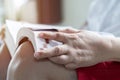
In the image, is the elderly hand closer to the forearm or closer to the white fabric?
the forearm

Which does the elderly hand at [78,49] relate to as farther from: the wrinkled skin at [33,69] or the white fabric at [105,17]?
the white fabric at [105,17]

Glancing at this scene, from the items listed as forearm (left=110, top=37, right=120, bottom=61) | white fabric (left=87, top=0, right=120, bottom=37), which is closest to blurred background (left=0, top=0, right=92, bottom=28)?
white fabric (left=87, top=0, right=120, bottom=37)

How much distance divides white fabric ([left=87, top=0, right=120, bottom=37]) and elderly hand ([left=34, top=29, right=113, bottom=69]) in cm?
42

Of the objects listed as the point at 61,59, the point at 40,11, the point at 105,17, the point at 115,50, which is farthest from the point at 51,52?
the point at 40,11

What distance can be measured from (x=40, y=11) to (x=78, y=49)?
1.79 m

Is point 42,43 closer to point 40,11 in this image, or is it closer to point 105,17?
point 105,17

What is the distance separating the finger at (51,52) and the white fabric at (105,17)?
1.65 feet

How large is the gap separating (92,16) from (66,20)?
1.11 metres

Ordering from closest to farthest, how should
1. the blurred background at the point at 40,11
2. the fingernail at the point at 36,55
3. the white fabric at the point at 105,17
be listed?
the fingernail at the point at 36,55
the white fabric at the point at 105,17
the blurred background at the point at 40,11

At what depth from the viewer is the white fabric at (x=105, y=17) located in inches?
43.5

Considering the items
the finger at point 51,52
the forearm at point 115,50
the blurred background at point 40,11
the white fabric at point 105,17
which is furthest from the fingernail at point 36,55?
the blurred background at point 40,11

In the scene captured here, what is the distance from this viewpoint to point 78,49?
0.63 meters

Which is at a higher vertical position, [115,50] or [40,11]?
[115,50]

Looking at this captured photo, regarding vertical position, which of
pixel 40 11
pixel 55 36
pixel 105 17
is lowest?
pixel 40 11
